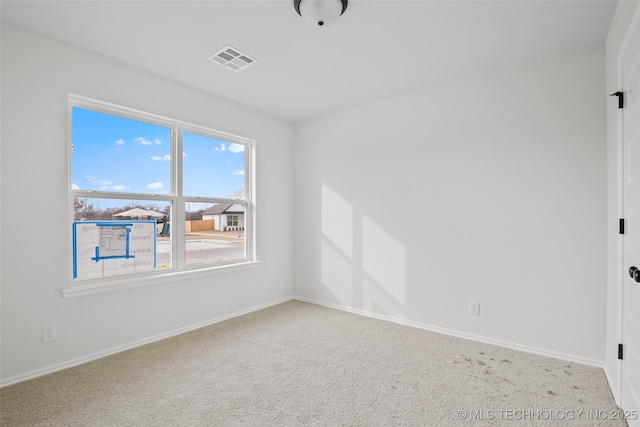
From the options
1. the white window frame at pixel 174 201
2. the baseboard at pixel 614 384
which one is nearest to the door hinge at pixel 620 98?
the baseboard at pixel 614 384

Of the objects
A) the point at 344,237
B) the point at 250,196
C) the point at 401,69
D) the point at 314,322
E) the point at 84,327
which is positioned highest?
the point at 401,69

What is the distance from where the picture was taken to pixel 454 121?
10.5 feet

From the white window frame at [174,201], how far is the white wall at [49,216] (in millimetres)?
67

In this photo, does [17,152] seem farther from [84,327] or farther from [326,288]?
[326,288]

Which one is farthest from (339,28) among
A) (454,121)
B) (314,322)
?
(314,322)

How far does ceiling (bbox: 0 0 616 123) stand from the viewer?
6.89 feet

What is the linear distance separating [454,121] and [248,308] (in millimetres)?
3159

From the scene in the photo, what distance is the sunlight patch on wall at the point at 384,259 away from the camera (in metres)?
3.53

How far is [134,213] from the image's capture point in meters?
3.01

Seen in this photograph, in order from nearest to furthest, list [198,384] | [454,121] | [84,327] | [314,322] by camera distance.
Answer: [198,384], [84,327], [454,121], [314,322]

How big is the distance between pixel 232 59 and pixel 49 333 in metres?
2.61

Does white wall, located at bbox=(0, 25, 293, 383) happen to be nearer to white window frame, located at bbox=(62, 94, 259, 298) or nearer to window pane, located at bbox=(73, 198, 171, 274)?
white window frame, located at bbox=(62, 94, 259, 298)

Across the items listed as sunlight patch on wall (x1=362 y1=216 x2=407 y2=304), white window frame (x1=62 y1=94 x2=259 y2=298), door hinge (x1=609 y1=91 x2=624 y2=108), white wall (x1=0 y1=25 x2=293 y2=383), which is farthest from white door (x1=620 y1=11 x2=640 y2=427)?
white wall (x1=0 y1=25 x2=293 y2=383)

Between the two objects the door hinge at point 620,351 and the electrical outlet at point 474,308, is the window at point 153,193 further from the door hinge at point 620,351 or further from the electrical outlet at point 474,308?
the door hinge at point 620,351
